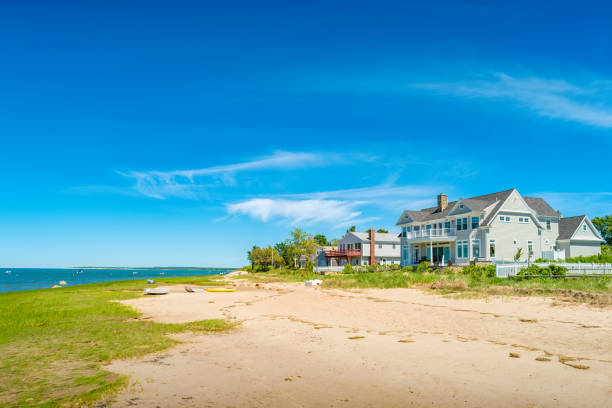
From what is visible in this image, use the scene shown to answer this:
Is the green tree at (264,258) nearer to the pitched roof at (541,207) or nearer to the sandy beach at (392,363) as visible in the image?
the pitched roof at (541,207)

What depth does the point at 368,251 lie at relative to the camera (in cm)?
6706

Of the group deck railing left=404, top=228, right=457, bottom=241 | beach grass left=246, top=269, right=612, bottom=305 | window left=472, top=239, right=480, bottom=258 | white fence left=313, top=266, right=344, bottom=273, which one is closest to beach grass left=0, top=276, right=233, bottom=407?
beach grass left=246, top=269, right=612, bottom=305

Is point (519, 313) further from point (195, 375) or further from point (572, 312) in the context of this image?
point (195, 375)

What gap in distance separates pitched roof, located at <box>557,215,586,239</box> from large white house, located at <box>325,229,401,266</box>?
2477cm

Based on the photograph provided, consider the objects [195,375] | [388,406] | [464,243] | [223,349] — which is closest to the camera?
[388,406]

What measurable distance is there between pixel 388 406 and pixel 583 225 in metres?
50.7

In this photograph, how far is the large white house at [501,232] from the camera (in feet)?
142

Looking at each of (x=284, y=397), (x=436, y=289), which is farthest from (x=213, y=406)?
(x=436, y=289)

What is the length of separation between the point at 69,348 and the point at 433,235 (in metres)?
43.8

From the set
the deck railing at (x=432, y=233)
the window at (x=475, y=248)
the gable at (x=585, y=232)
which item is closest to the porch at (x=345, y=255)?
the deck railing at (x=432, y=233)

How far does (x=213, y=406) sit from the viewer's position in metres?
6.52

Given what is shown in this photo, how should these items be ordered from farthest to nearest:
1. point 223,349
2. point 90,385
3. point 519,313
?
point 519,313
point 223,349
point 90,385

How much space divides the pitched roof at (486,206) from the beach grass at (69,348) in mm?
36444

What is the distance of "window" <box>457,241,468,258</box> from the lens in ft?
147
